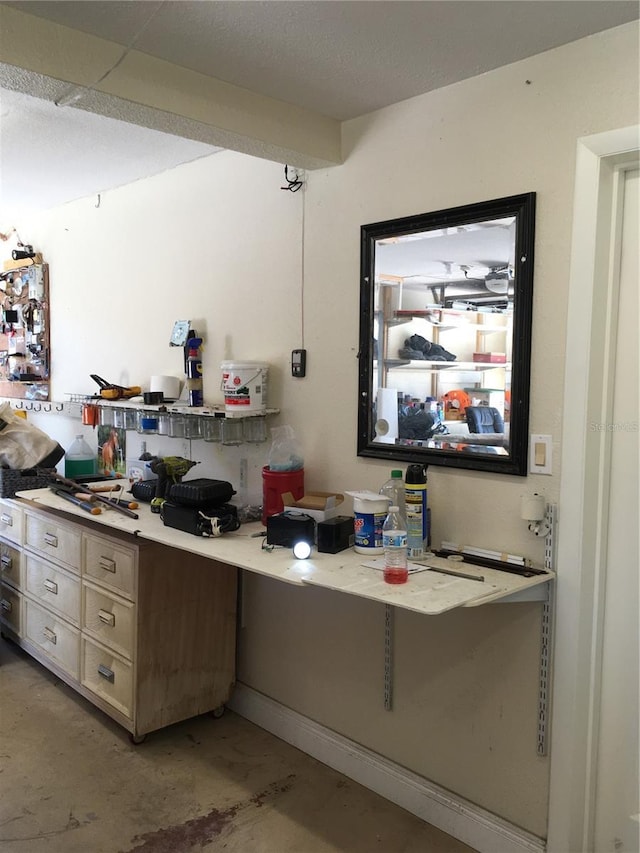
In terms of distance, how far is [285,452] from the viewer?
110 inches

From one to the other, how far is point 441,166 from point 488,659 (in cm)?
161

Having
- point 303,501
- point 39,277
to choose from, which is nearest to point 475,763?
point 303,501

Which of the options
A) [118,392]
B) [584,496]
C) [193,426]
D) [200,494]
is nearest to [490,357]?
[584,496]

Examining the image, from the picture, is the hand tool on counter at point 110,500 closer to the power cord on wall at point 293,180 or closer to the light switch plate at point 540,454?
the power cord on wall at point 293,180

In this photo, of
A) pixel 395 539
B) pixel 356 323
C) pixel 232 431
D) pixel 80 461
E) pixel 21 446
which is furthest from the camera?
pixel 80 461

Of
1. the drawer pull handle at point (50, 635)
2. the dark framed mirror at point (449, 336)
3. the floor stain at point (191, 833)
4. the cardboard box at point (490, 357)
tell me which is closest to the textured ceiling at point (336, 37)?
the dark framed mirror at point (449, 336)

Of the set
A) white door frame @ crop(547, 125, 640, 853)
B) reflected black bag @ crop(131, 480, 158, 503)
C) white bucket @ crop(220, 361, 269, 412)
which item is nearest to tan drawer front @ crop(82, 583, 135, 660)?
reflected black bag @ crop(131, 480, 158, 503)

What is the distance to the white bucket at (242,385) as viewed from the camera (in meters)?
2.79

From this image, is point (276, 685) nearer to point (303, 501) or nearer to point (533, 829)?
point (303, 501)

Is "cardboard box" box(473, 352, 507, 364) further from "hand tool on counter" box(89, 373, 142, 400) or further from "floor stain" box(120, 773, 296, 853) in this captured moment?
"hand tool on counter" box(89, 373, 142, 400)

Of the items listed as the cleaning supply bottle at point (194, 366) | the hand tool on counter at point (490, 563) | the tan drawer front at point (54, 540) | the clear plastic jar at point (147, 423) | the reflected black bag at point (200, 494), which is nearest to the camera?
the hand tool on counter at point (490, 563)

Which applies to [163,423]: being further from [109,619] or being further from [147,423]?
[109,619]

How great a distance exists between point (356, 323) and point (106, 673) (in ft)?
5.78

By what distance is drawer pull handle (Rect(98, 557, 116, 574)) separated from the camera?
9.21ft
